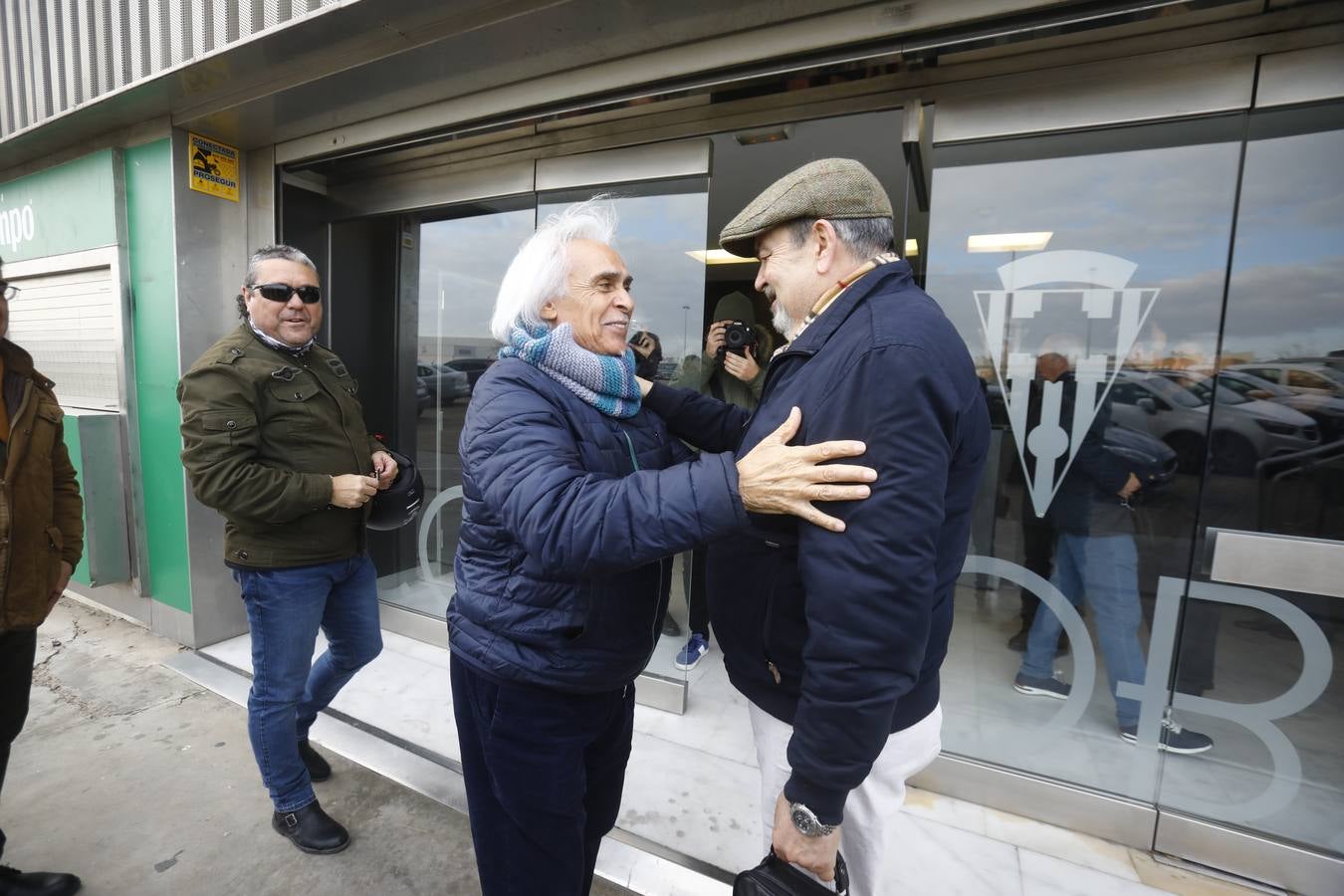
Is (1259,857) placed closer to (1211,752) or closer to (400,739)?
(1211,752)

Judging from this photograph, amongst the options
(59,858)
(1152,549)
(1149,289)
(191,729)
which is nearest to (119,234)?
(191,729)

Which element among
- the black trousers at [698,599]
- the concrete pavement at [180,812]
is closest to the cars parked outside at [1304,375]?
the black trousers at [698,599]

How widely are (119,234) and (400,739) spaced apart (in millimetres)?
3334

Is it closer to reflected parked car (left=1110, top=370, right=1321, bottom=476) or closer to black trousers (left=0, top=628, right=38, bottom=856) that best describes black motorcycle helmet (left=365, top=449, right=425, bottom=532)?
black trousers (left=0, top=628, right=38, bottom=856)

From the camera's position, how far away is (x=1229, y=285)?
6.98ft

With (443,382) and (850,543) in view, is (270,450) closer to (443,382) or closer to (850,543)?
(443,382)

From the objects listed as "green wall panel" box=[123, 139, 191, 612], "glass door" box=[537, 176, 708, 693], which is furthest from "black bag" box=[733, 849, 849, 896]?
"green wall panel" box=[123, 139, 191, 612]

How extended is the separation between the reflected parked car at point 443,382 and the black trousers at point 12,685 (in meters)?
2.36

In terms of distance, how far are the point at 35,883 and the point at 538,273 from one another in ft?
8.12

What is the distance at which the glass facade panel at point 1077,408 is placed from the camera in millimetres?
2203

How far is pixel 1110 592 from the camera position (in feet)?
7.96

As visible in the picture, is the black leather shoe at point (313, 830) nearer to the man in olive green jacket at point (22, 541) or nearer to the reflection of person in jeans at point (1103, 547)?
the man in olive green jacket at point (22, 541)

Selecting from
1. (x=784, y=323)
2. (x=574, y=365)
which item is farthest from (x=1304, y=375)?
(x=574, y=365)

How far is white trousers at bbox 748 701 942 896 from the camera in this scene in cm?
139
